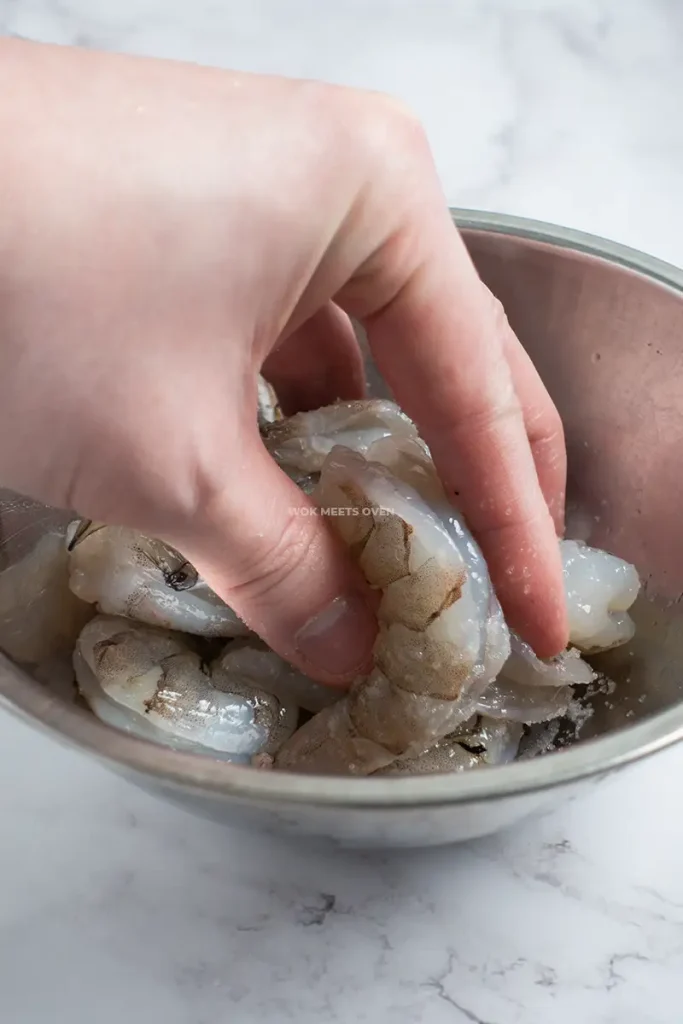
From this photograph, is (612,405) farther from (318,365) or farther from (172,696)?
(172,696)

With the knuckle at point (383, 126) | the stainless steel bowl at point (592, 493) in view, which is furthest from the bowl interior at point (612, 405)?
the knuckle at point (383, 126)

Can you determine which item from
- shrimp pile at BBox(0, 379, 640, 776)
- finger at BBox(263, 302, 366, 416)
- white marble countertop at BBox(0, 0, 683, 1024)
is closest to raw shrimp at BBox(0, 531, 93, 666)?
shrimp pile at BBox(0, 379, 640, 776)

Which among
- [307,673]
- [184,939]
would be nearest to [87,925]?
[184,939]

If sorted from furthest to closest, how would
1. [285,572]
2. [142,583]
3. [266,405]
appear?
[266,405] < [142,583] < [285,572]

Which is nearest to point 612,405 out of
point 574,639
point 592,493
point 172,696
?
point 592,493

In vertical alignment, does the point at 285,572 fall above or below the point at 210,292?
below

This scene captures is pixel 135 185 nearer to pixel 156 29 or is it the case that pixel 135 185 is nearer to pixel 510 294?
pixel 510 294

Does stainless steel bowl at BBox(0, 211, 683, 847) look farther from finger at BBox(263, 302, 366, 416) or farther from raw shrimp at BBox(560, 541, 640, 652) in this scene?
finger at BBox(263, 302, 366, 416)
